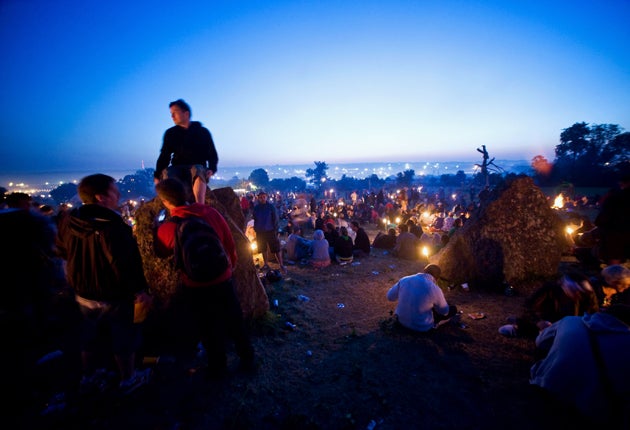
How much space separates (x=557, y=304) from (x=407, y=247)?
5.92 metres

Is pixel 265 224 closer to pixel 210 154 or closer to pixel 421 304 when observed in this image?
pixel 210 154

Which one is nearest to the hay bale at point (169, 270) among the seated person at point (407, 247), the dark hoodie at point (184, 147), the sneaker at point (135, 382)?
the dark hoodie at point (184, 147)

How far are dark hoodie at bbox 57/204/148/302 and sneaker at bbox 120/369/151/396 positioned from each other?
107cm

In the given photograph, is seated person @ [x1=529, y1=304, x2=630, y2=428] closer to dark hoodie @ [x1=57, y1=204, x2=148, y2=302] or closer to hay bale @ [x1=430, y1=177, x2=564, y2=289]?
hay bale @ [x1=430, y1=177, x2=564, y2=289]

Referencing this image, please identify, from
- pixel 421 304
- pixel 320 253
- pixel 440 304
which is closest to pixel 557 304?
pixel 440 304

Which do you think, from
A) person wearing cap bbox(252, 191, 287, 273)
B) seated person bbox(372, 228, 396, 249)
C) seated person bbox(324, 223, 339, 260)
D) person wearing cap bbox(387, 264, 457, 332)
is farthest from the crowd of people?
seated person bbox(372, 228, 396, 249)

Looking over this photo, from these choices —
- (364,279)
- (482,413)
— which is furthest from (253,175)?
(482,413)

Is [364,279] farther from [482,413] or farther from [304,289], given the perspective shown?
[482,413]

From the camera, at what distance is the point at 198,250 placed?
106 inches

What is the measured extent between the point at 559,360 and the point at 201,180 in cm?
506

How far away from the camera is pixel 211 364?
10.8 feet

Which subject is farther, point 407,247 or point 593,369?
point 407,247

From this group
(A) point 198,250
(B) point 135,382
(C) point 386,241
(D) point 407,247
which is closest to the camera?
(A) point 198,250

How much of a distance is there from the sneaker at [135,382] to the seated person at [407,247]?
8757 millimetres
